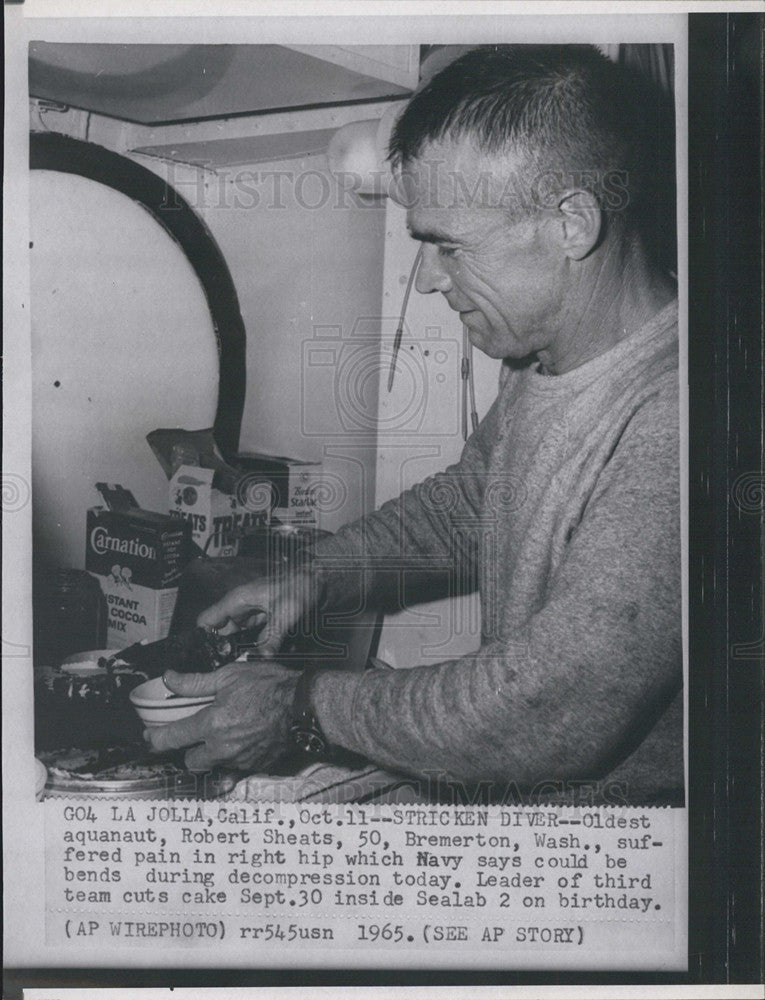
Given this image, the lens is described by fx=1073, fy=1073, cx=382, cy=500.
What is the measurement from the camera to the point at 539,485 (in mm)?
1324

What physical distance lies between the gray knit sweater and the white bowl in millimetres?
155

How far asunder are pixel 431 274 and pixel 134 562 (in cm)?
52

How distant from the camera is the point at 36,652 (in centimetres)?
136

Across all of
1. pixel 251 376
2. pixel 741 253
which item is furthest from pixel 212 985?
pixel 741 253

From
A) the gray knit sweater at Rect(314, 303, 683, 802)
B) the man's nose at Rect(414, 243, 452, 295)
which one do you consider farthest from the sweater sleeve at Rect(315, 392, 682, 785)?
the man's nose at Rect(414, 243, 452, 295)

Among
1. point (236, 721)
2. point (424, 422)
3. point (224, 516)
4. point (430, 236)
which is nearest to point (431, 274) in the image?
point (430, 236)

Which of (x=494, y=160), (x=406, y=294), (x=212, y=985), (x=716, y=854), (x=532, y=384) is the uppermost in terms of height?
(x=494, y=160)

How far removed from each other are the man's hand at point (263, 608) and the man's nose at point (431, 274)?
1.29ft

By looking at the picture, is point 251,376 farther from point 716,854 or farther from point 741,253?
point 716,854

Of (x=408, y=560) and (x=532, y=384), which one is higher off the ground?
(x=532, y=384)

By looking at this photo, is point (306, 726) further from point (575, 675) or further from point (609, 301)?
point (609, 301)

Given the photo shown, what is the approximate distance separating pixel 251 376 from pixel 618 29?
2.05 feet

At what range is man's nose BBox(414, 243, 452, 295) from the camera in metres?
1.33

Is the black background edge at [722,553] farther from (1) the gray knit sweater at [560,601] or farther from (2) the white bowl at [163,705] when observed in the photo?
(2) the white bowl at [163,705]
